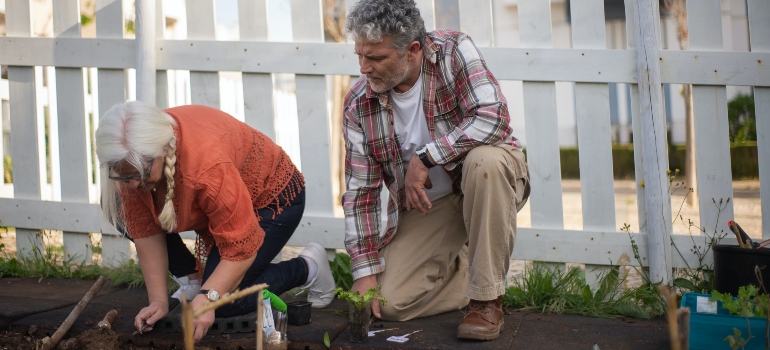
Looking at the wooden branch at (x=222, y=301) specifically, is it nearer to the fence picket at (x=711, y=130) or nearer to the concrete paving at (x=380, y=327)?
the concrete paving at (x=380, y=327)

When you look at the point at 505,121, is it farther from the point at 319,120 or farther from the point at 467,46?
the point at 319,120

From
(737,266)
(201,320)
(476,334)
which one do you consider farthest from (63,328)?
(737,266)

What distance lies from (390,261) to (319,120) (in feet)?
3.20

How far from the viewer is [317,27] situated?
3.80 meters

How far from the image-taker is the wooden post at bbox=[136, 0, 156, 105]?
3.95 metres

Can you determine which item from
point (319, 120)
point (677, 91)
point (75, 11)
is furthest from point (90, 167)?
point (677, 91)

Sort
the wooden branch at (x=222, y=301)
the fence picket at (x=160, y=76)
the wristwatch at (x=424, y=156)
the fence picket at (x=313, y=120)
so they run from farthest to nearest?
the fence picket at (x=160, y=76), the fence picket at (x=313, y=120), the wristwatch at (x=424, y=156), the wooden branch at (x=222, y=301)

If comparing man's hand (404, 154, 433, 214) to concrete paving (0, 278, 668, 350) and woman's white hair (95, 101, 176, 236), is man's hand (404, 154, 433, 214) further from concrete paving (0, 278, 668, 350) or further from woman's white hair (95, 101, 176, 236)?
woman's white hair (95, 101, 176, 236)

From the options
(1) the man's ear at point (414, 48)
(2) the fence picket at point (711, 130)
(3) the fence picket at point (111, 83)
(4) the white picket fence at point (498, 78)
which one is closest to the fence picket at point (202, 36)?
(4) the white picket fence at point (498, 78)

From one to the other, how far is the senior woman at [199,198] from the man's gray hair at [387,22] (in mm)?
635

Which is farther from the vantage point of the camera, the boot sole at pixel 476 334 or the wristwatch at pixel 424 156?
the wristwatch at pixel 424 156

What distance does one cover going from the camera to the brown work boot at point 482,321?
8.76 ft

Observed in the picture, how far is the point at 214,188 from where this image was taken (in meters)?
2.53

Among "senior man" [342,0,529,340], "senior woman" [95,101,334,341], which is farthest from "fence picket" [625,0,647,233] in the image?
"senior woman" [95,101,334,341]
